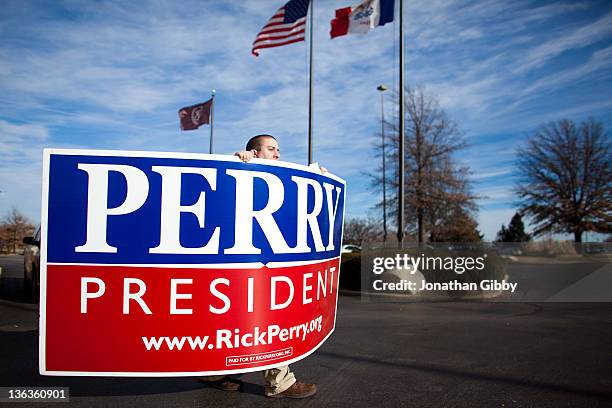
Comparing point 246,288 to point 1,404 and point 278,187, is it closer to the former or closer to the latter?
point 278,187

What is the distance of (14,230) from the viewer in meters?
55.2

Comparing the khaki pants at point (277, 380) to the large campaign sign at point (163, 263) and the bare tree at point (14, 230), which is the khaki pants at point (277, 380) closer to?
the large campaign sign at point (163, 263)

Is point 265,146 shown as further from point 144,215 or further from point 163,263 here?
point 163,263

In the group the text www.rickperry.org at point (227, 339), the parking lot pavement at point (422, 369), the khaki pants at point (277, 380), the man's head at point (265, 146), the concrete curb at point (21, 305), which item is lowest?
the concrete curb at point (21, 305)

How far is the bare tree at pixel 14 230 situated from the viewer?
5406cm

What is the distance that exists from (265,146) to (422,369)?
298 centimetres

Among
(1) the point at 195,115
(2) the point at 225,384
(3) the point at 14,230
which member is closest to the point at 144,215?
(2) the point at 225,384

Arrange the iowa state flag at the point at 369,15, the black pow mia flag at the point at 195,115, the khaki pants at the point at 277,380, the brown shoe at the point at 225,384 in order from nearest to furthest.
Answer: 1. the khaki pants at the point at 277,380
2. the brown shoe at the point at 225,384
3. the iowa state flag at the point at 369,15
4. the black pow mia flag at the point at 195,115

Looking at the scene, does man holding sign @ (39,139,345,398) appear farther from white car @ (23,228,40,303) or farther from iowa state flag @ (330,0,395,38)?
iowa state flag @ (330,0,395,38)

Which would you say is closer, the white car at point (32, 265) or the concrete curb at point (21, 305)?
the concrete curb at point (21, 305)

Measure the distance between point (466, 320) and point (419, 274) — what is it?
4.16 m

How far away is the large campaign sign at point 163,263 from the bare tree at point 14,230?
5923cm

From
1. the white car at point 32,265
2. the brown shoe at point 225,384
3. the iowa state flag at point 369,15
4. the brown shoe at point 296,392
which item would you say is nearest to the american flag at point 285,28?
the iowa state flag at point 369,15

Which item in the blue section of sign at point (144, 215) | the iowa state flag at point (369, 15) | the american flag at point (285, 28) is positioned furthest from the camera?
the american flag at point (285, 28)
